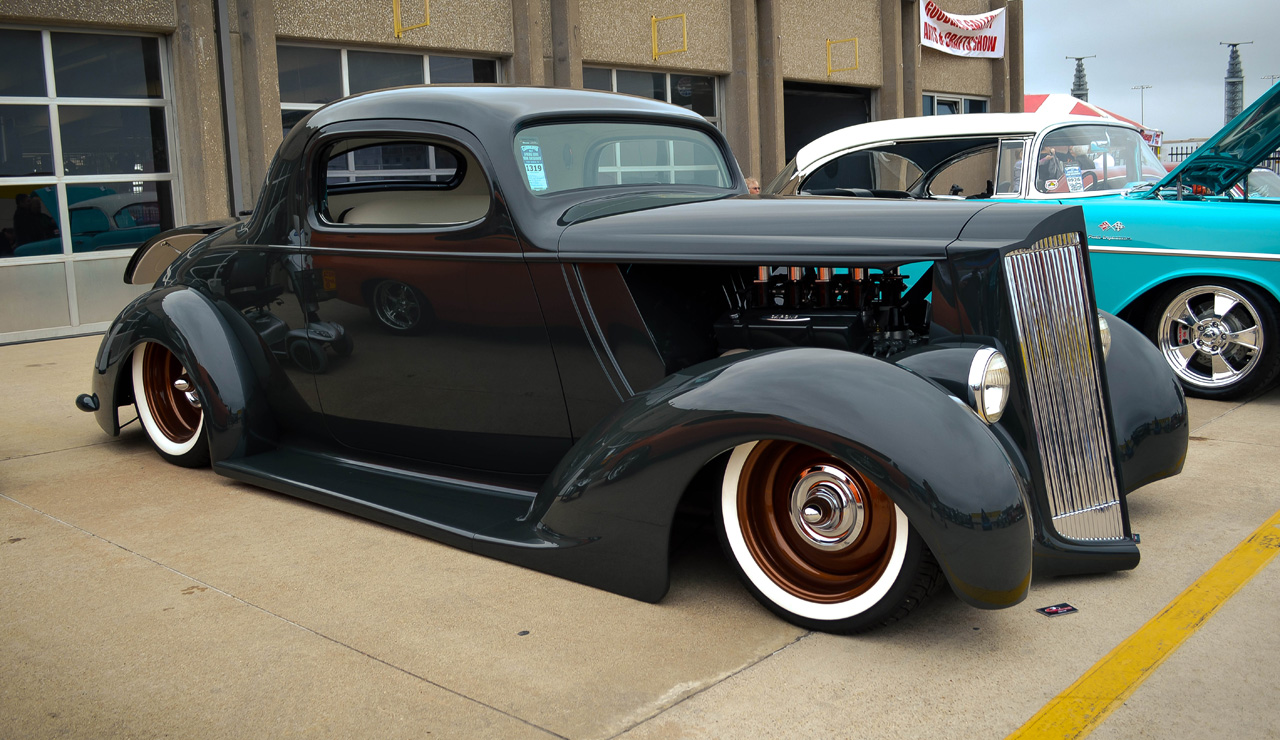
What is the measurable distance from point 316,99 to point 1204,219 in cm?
816

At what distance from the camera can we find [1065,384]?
2.94 metres

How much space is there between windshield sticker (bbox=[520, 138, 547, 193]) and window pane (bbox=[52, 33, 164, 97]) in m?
7.00

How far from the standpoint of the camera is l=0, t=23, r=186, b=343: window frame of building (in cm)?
845

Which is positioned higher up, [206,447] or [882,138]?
[882,138]

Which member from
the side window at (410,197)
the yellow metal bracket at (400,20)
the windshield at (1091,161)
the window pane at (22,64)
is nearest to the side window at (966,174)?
the windshield at (1091,161)

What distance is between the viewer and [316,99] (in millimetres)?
10102

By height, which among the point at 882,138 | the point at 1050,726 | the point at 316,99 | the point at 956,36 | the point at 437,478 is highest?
the point at 956,36

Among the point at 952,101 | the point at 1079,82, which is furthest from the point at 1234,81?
the point at 952,101

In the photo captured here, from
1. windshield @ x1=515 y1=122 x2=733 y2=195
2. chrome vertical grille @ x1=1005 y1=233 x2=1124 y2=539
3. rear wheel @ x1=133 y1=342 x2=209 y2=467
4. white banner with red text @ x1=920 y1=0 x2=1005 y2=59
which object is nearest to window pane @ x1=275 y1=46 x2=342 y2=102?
rear wheel @ x1=133 y1=342 x2=209 y2=467

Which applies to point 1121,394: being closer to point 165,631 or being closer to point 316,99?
point 165,631

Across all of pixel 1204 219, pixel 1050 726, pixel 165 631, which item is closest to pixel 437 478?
pixel 165 631

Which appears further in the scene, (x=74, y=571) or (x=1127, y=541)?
(x=74, y=571)

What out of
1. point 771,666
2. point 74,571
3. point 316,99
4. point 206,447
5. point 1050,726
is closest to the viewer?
point 1050,726

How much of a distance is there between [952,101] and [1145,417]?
17294 mm
